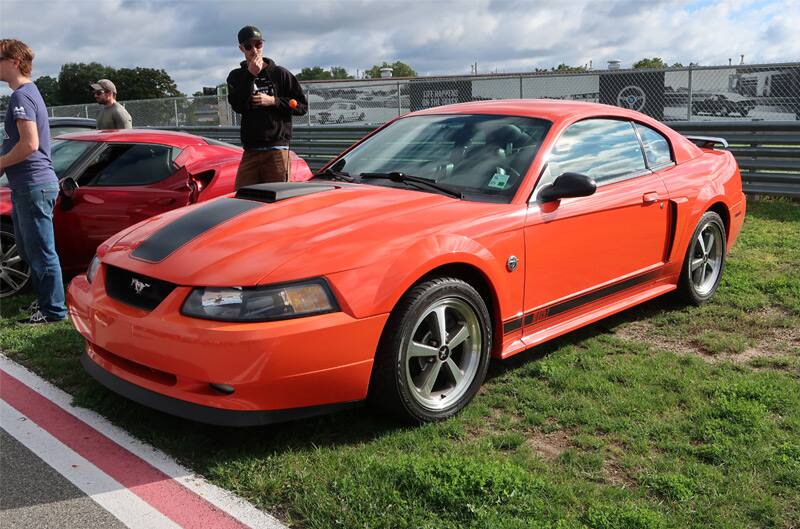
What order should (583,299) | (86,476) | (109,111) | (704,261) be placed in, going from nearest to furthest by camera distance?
(86,476)
(583,299)
(704,261)
(109,111)

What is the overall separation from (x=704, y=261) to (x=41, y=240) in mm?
4760

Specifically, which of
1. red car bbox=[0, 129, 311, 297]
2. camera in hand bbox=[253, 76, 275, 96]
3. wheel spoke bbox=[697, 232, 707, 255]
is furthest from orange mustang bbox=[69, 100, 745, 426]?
red car bbox=[0, 129, 311, 297]

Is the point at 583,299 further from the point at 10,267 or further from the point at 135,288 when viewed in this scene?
the point at 10,267

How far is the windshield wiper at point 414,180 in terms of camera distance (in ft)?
13.0

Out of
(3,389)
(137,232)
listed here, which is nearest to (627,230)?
(137,232)

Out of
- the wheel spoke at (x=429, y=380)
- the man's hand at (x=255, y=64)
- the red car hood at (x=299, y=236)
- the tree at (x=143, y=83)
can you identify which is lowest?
the wheel spoke at (x=429, y=380)

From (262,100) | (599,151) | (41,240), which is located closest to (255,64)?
(262,100)

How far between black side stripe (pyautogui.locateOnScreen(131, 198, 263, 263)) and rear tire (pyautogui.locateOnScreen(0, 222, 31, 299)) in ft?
9.08

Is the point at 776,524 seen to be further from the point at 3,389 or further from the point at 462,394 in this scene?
the point at 3,389

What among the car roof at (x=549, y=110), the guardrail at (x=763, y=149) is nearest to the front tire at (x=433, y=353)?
the car roof at (x=549, y=110)

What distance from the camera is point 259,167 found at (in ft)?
20.2

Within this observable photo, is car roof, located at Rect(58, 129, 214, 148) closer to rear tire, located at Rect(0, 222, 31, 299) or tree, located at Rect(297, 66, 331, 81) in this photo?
rear tire, located at Rect(0, 222, 31, 299)

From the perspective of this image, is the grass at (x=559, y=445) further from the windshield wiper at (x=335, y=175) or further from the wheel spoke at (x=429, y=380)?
the windshield wiper at (x=335, y=175)

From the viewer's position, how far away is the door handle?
15.1 feet
